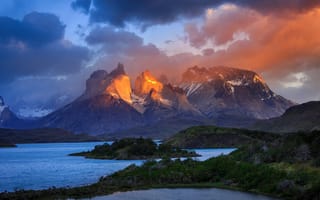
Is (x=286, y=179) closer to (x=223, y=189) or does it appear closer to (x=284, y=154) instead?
(x=223, y=189)

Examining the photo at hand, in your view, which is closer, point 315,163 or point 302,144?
point 315,163

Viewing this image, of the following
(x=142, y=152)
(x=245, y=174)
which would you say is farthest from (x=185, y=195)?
(x=142, y=152)

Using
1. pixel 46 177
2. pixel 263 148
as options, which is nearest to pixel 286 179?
pixel 263 148

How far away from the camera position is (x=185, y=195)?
72.9 metres

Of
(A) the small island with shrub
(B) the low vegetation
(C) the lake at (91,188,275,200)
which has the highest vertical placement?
(A) the small island with shrub

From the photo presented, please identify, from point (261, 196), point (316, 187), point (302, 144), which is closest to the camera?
point (316, 187)

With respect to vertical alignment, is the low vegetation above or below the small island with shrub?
below

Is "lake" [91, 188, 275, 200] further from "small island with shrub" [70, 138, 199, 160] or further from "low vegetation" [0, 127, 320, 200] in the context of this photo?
"small island with shrub" [70, 138, 199, 160]

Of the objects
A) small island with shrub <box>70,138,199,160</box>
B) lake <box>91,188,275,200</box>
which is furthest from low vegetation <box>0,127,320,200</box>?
small island with shrub <box>70,138,199,160</box>

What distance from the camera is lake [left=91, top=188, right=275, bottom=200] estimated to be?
69.8m

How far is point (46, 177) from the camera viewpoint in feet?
365

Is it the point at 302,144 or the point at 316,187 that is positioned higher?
the point at 302,144

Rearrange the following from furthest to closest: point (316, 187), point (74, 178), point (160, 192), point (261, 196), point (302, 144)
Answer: point (74, 178), point (302, 144), point (160, 192), point (261, 196), point (316, 187)

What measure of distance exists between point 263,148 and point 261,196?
27623 mm
